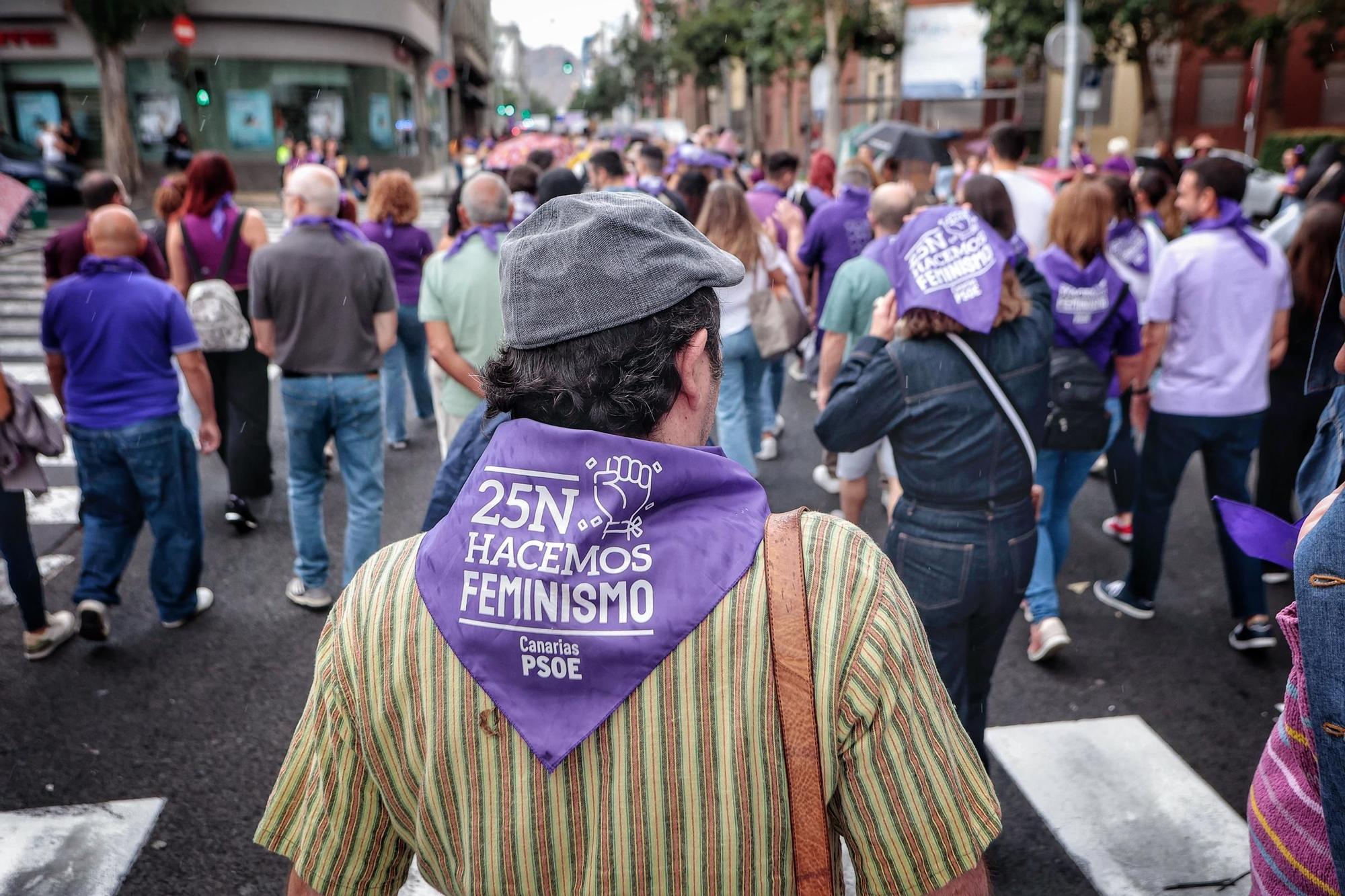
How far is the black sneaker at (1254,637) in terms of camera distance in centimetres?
466

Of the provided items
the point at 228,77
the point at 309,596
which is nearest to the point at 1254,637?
the point at 309,596

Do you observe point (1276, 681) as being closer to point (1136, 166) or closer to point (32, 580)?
point (32, 580)

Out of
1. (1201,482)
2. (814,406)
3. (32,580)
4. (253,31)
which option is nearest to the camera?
(32,580)

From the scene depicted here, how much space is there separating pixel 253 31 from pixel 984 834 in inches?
1485

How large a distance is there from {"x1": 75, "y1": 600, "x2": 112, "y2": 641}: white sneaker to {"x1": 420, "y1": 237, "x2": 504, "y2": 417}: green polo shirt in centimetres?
190

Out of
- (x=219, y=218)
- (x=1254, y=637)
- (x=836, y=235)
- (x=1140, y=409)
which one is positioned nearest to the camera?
(x=1254, y=637)

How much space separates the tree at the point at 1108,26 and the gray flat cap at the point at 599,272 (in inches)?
1309

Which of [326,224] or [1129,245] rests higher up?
[326,224]

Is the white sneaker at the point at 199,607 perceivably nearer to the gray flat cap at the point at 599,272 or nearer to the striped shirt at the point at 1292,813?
the gray flat cap at the point at 599,272

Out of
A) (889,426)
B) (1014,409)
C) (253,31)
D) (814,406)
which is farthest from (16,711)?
(253,31)

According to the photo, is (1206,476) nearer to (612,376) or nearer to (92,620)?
(612,376)

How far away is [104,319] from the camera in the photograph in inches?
180

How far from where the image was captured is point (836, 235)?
765cm

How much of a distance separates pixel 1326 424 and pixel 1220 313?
278 centimetres
